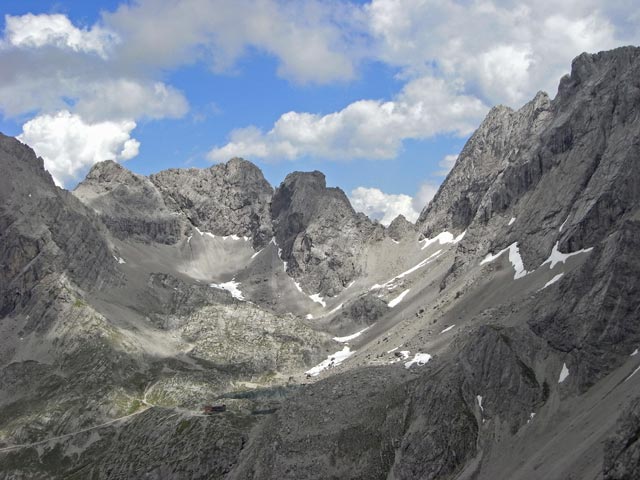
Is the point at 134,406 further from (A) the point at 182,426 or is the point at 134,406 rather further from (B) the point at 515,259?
(B) the point at 515,259

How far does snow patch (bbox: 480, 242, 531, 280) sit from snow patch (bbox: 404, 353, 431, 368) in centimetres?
3135

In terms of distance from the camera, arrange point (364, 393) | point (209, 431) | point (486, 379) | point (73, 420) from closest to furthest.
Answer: point (486, 379) < point (364, 393) < point (209, 431) < point (73, 420)

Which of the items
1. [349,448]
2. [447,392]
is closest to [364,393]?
[349,448]

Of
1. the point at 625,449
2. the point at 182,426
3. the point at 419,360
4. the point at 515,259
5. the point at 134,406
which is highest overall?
the point at 134,406

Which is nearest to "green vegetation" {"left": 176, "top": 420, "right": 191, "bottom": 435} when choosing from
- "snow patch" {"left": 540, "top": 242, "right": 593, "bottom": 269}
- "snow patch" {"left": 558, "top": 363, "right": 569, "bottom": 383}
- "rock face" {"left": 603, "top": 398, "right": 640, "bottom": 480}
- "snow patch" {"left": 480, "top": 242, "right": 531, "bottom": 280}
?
"snow patch" {"left": 480, "top": 242, "right": 531, "bottom": 280}

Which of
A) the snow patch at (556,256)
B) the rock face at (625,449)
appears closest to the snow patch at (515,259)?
the snow patch at (556,256)

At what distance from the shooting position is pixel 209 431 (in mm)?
139500

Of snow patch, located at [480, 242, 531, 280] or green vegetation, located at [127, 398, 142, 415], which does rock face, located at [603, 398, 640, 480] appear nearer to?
snow patch, located at [480, 242, 531, 280]

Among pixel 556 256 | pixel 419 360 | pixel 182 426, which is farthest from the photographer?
pixel 556 256

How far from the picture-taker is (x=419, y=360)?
14825 centimetres

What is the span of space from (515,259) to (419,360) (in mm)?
44208

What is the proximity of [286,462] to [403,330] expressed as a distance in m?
93.3

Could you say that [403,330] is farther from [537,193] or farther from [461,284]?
[537,193]

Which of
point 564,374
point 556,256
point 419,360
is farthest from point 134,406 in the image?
point 564,374
